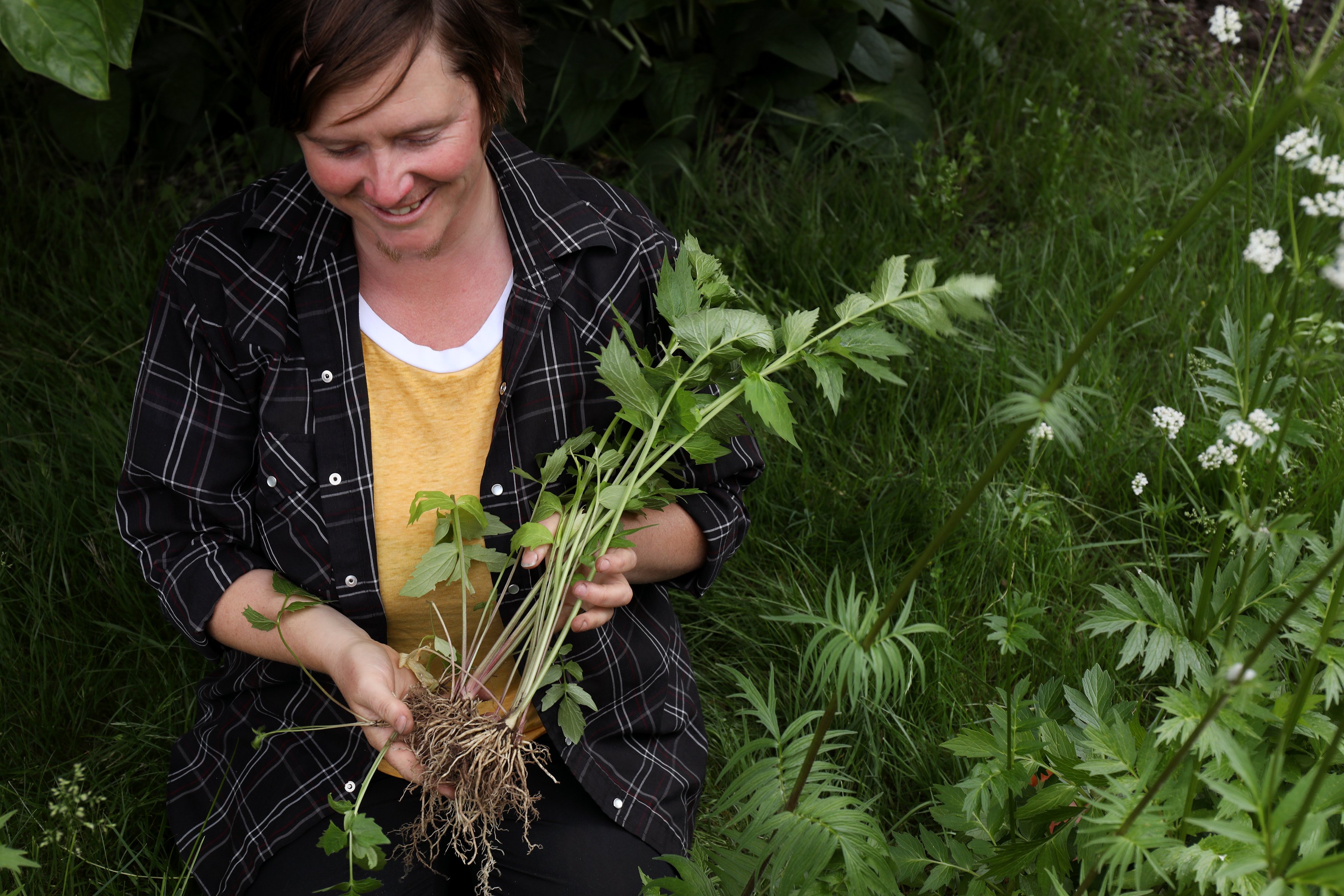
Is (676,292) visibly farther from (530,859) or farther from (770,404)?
(530,859)

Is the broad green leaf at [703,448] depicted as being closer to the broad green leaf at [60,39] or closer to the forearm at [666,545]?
the forearm at [666,545]

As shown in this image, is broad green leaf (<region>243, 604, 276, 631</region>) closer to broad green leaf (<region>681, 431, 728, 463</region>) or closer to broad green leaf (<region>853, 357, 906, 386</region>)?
broad green leaf (<region>681, 431, 728, 463</region>)

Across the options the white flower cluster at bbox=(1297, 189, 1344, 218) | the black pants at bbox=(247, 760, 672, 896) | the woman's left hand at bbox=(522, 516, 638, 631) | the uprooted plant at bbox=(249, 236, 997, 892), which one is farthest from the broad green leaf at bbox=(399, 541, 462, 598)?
the white flower cluster at bbox=(1297, 189, 1344, 218)

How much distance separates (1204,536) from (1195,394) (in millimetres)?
451

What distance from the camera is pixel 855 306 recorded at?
1.41m

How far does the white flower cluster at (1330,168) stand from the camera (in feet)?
3.45

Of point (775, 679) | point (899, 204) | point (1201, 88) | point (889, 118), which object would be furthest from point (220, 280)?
point (1201, 88)

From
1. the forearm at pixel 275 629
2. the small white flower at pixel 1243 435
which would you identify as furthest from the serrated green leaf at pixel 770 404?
the forearm at pixel 275 629

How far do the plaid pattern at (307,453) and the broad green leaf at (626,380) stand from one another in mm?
197

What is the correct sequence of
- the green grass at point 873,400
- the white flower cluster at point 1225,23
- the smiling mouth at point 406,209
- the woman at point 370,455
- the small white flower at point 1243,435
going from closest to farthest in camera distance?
the small white flower at point 1243,435
the white flower cluster at point 1225,23
the smiling mouth at point 406,209
the woman at point 370,455
the green grass at point 873,400

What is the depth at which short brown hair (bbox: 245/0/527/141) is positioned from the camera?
1.41 meters

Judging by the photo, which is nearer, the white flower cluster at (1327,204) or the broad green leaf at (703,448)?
the white flower cluster at (1327,204)

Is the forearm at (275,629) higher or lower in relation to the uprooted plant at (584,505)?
lower

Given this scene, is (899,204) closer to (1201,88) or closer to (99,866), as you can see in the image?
(1201,88)
